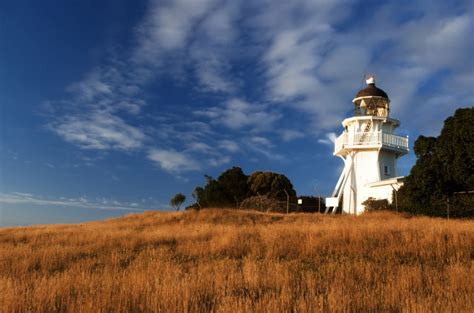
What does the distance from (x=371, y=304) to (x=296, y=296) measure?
4.12ft

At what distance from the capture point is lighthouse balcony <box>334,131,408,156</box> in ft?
124

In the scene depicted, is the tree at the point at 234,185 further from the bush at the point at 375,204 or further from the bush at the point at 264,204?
the bush at the point at 375,204

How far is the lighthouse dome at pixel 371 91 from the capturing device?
4030 cm

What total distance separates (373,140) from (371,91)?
5.82m

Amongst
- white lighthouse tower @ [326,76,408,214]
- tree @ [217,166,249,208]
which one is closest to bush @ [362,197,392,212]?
white lighthouse tower @ [326,76,408,214]

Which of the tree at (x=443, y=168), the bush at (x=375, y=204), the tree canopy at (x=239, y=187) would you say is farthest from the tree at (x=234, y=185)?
the tree at (x=443, y=168)

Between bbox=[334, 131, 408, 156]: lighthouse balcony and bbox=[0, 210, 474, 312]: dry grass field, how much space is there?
2432 cm

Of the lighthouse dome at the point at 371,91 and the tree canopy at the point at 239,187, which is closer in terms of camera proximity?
the lighthouse dome at the point at 371,91

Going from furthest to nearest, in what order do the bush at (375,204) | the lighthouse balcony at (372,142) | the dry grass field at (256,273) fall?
1. the lighthouse balcony at (372,142)
2. the bush at (375,204)
3. the dry grass field at (256,273)

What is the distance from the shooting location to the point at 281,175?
4878 cm

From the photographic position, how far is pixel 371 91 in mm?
40469

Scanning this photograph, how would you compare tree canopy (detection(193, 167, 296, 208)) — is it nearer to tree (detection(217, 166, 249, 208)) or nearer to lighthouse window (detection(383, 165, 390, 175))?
tree (detection(217, 166, 249, 208))

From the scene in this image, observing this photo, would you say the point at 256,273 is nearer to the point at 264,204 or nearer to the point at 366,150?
the point at 264,204

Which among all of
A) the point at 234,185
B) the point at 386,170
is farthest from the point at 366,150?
the point at 234,185
